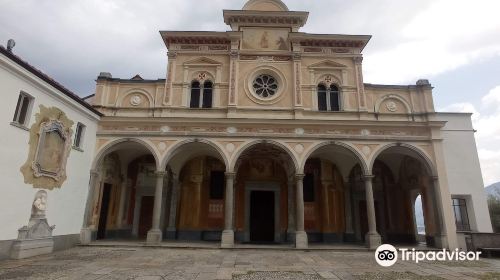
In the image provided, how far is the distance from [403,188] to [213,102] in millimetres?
11167

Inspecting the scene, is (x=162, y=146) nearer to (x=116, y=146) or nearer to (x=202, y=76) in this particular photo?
Answer: (x=116, y=146)

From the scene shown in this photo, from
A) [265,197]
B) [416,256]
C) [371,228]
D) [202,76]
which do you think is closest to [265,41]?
[202,76]

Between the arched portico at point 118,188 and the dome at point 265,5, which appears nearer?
the arched portico at point 118,188

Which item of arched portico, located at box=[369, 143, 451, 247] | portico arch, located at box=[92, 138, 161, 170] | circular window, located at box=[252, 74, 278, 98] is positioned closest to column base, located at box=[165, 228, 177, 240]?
portico arch, located at box=[92, 138, 161, 170]

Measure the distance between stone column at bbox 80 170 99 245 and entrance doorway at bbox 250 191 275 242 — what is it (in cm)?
766

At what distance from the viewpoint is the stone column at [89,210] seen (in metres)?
12.5

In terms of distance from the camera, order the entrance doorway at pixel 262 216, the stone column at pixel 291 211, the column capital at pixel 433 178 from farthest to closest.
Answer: the entrance doorway at pixel 262 216
the stone column at pixel 291 211
the column capital at pixel 433 178

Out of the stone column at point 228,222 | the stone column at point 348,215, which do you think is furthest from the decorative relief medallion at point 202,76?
the stone column at point 348,215

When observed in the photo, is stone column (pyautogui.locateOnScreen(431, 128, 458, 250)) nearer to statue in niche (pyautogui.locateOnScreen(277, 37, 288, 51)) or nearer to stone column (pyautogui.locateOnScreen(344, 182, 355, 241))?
stone column (pyautogui.locateOnScreen(344, 182, 355, 241))

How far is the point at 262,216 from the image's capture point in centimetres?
1606

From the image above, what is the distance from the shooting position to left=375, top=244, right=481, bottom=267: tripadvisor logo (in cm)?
980

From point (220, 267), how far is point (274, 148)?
735cm

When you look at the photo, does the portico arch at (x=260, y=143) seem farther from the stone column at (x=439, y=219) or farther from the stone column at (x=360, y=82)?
the stone column at (x=439, y=219)

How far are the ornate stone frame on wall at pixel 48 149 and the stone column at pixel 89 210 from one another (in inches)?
70.8
